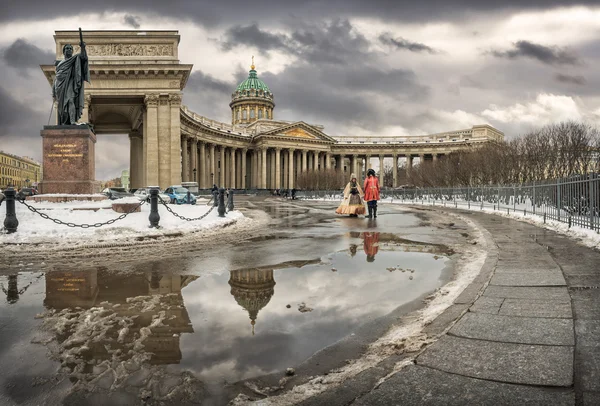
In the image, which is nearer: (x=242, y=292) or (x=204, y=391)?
(x=204, y=391)

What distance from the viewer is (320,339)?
4367mm

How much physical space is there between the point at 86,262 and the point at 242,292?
4469 millimetres

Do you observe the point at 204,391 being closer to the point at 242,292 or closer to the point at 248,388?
the point at 248,388

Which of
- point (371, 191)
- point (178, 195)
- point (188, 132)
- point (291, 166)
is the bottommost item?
point (178, 195)

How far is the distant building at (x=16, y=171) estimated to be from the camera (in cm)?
12927

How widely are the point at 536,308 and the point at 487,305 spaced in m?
0.49

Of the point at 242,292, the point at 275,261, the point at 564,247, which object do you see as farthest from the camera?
the point at 564,247

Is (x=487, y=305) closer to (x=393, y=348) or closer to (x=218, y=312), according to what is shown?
(x=393, y=348)

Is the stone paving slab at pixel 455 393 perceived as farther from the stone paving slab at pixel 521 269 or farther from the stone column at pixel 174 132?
the stone column at pixel 174 132

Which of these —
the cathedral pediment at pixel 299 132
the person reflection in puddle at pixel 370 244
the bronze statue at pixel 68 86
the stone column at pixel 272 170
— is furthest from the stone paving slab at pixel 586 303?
the stone column at pixel 272 170

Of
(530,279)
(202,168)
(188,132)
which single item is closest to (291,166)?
(202,168)

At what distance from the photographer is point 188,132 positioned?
6750 cm

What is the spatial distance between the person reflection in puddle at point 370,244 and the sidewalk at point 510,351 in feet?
11.6

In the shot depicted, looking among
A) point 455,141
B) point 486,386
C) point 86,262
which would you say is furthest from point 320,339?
point 455,141
